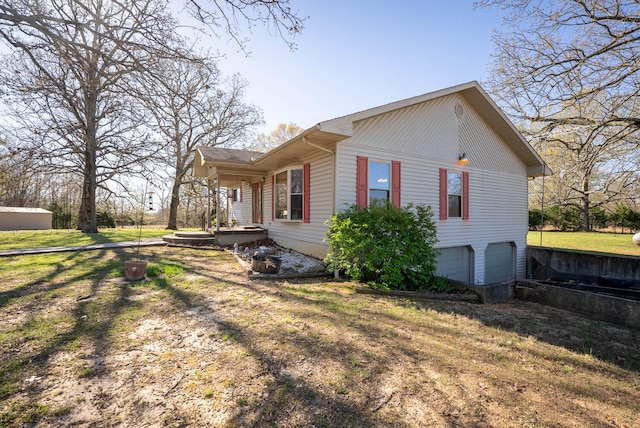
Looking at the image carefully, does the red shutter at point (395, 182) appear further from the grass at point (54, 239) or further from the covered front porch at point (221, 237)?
the grass at point (54, 239)

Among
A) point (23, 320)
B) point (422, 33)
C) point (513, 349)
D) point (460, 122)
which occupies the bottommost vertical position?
point (513, 349)

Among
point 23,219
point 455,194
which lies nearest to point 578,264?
point 455,194

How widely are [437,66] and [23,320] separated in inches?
408

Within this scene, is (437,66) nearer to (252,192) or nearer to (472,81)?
(472,81)

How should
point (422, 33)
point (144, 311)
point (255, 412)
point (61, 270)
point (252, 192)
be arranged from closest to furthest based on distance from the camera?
point (255, 412)
point (144, 311)
point (61, 270)
point (422, 33)
point (252, 192)

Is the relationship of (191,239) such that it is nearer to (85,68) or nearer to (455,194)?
(85,68)

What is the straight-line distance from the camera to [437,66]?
8.61 metres

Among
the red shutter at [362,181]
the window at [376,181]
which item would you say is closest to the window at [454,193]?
the window at [376,181]

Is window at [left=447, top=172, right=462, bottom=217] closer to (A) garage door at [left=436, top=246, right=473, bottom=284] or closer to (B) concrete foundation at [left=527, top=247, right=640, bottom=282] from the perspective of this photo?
(A) garage door at [left=436, top=246, right=473, bottom=284]

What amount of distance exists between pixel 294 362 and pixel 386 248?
325cm

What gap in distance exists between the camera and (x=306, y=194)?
807cm

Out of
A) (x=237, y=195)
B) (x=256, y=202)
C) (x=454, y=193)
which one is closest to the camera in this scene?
(x=454, y=193)

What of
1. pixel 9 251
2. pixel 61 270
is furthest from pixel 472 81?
pixel 9 251

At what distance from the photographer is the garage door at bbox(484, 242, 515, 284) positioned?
10500 millimetres
